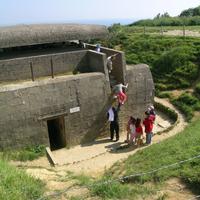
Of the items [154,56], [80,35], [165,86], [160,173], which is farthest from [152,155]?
[154,56]

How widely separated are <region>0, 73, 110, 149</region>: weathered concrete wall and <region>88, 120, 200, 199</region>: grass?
3.37 metres

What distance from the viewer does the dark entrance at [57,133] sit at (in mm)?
13469

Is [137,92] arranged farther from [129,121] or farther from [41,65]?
[41,65]

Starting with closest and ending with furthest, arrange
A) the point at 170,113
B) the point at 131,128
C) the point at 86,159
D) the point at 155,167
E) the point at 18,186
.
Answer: the point at 18,186 < the point at 155,167 < the point at 86,159 < the point at 131,128 < the point at 170,113

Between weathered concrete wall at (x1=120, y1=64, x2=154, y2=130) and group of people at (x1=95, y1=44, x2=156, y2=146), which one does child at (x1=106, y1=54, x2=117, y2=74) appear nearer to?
group of people at (x1=95, y1=44, x2=156, y2=146)

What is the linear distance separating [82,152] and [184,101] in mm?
6208

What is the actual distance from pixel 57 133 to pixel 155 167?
6.03 meters

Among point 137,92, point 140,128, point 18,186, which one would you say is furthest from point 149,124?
point 18,186

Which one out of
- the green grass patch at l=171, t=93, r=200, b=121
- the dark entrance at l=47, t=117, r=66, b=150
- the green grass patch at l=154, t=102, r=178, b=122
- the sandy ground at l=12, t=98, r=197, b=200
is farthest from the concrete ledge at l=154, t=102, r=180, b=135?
the dark entrance at l=47, t=117, r=66, b=150

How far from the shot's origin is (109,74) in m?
14.9

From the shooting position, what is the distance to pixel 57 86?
1268cm

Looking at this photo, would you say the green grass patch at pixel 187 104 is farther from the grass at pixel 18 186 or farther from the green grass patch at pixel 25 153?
the grass at pixel 18 186

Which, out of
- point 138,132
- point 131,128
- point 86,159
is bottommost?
point 86,159

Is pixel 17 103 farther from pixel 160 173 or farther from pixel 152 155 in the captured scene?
pixel 160 173
